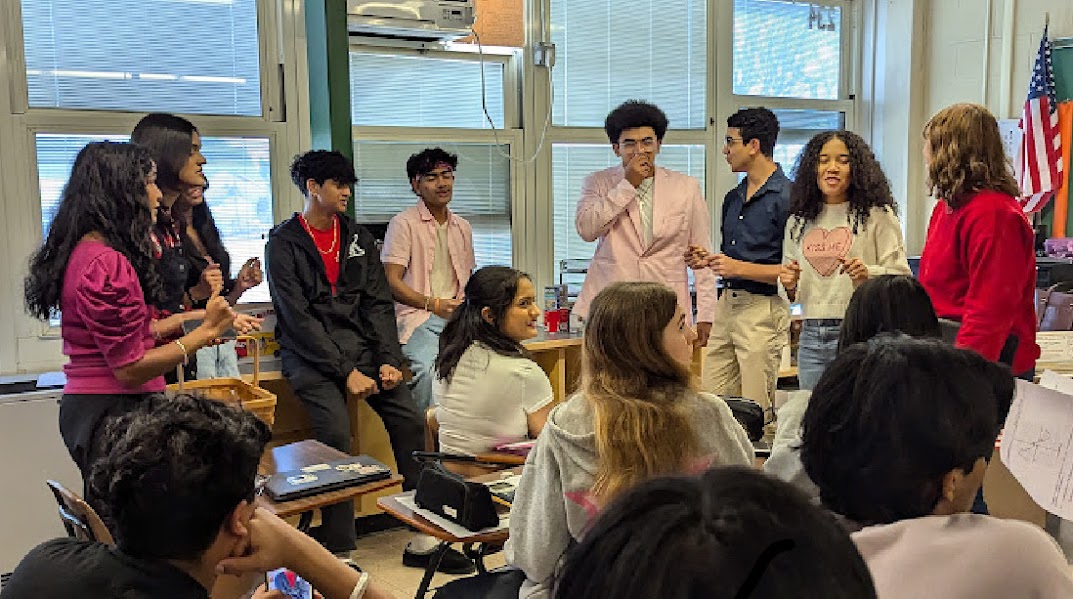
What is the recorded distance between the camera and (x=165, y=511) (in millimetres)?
1305

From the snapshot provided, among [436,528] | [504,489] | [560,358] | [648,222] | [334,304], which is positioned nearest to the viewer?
[436,528]

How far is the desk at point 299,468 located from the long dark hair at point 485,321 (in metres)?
0.43

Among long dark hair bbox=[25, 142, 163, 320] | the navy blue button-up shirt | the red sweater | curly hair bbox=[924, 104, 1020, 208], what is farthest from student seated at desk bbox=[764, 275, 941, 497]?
long dark hair bbox=[25, 142, 163, 320]

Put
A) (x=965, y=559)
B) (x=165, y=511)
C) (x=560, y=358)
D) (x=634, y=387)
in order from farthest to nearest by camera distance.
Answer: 1. (x=560, y=358)
2. (x=634, y=387)
3. (x=165, y=511)
4. (x=965, y=559)

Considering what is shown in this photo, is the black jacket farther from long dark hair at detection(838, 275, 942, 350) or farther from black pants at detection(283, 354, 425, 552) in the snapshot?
long dark hair at detection(838, 275, 942, 350)

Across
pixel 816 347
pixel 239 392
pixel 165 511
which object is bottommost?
A: pixel 239 392

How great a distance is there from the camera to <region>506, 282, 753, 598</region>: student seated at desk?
1.75m

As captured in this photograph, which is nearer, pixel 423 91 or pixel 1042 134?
pixel 423 91

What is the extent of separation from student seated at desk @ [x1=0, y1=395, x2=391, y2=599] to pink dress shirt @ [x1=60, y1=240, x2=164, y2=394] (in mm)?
951

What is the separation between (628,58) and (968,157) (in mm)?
2596

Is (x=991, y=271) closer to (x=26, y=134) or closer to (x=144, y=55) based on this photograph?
(x=144, y=55)

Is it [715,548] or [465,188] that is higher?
[465,188]

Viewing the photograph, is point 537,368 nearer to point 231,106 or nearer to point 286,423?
point 286,423

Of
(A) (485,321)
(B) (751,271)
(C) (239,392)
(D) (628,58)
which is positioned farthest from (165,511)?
(D) (628,58)
